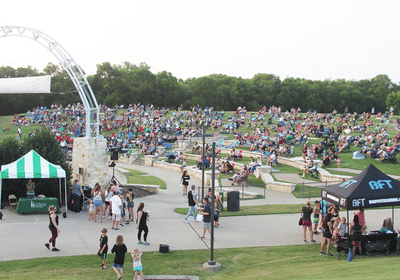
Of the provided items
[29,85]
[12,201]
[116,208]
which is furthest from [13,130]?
[116,208]

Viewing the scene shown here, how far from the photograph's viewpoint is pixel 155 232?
48.2 feet

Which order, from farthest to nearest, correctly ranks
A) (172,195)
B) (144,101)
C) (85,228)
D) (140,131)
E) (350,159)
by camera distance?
(144,101) < (140,131) < (350,159) < (172,195) < (85,228)

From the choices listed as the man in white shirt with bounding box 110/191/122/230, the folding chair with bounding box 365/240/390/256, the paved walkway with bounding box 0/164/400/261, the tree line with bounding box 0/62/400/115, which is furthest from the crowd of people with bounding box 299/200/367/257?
the tree line with bounding box 0/62/400/115

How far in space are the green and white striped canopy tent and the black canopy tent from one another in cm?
1085

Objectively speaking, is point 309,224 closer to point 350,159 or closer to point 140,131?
point 350,159

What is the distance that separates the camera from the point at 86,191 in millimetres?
18812

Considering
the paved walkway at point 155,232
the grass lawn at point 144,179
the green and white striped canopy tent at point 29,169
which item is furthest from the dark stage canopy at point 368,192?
the grass lawn at point 144,179

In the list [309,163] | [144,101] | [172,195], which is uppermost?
[144,101]

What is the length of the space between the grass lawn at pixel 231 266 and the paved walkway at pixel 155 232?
75cm

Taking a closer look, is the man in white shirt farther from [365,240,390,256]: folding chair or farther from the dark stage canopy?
[365,240,390,256]: folding chair

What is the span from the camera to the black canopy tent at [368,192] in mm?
12195

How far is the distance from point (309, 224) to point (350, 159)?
17648mm

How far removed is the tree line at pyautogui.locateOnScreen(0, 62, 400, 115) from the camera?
88250mm

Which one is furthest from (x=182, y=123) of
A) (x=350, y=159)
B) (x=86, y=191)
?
(x=86, y=191)
